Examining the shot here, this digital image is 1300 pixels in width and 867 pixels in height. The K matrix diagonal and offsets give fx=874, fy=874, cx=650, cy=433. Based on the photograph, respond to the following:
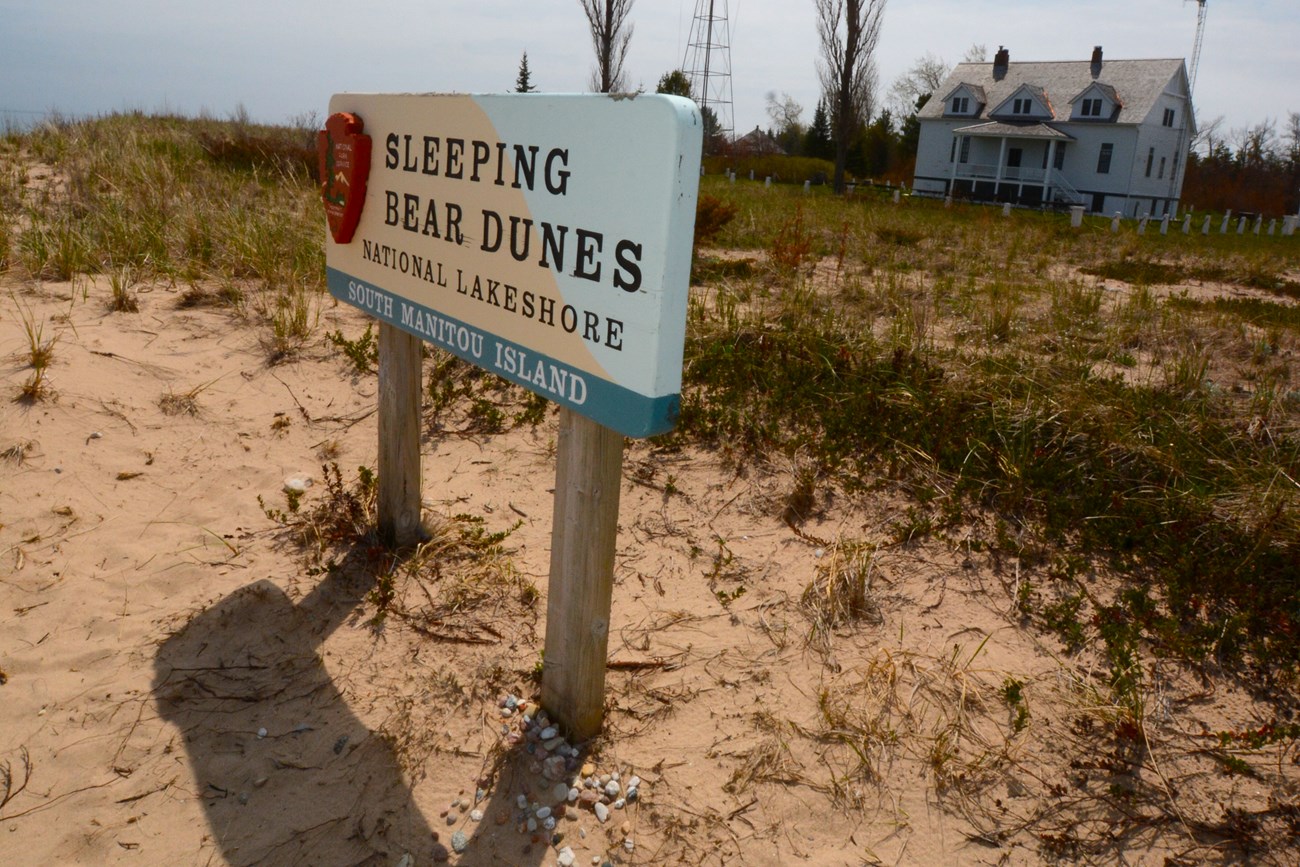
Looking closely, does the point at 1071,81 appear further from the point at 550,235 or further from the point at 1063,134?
the point at 550,235

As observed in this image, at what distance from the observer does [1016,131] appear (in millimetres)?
35312

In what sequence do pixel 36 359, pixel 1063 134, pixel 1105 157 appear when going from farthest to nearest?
1. pixel 1063 134
2. pixel 1105 157
3. pixel 36 359

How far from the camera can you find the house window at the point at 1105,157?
3462 centimetres

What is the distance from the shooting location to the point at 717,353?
5262 millimetres

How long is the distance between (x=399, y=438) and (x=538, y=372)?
142 cm

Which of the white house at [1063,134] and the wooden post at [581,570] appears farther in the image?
the white house at [1063,134]

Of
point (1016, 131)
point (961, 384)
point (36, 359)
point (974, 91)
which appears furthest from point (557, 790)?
point (974, 91)

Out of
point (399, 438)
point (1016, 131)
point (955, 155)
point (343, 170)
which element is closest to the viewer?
point (343, 170)

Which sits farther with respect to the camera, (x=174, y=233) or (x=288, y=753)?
(x=174, y=233)

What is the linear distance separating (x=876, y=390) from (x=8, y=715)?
4.00 meters

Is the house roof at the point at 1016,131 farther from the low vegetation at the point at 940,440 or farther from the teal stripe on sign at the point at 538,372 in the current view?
the teal stripe on sign at the point at 538,372

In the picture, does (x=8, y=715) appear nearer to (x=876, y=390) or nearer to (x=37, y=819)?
(x=37, y=819)

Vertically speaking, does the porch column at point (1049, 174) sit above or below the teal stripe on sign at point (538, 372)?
above

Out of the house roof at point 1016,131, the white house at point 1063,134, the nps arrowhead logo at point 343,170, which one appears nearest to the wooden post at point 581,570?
the nps arrowhead logo at point 343,170
